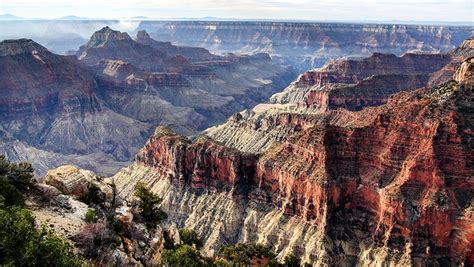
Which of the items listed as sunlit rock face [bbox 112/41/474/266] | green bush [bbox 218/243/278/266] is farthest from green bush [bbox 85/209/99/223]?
sunlit rock face [bbox 112/41/474/266]

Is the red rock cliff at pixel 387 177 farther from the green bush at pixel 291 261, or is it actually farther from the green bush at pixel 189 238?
the green bush at pixel 189 238

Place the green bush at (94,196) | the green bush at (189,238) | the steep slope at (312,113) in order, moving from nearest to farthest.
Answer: the green bush at (94,196)
the green bush at (189,238)
the steep slope at (312,113)

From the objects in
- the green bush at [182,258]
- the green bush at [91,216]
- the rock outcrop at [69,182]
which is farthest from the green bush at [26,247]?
the rock outcrop at [69,182]

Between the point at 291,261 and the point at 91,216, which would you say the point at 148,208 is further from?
the point at 291,261

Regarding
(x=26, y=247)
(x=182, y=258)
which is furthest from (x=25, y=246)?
(x=182, y=258)

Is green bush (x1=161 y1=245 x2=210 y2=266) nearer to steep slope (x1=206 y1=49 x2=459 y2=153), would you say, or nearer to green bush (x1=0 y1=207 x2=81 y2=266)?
green bush (x1=0 y1=207 x2=81 y2=266)

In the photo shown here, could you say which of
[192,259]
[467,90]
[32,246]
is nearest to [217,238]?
[192,259]

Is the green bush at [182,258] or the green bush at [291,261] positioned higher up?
the green bush at [182,258]

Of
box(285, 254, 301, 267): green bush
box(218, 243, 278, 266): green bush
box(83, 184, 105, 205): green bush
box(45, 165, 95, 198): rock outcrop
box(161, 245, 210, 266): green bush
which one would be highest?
box(45, 165, 95, 198): rock outcrop

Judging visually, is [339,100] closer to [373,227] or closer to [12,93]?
[373,227]
